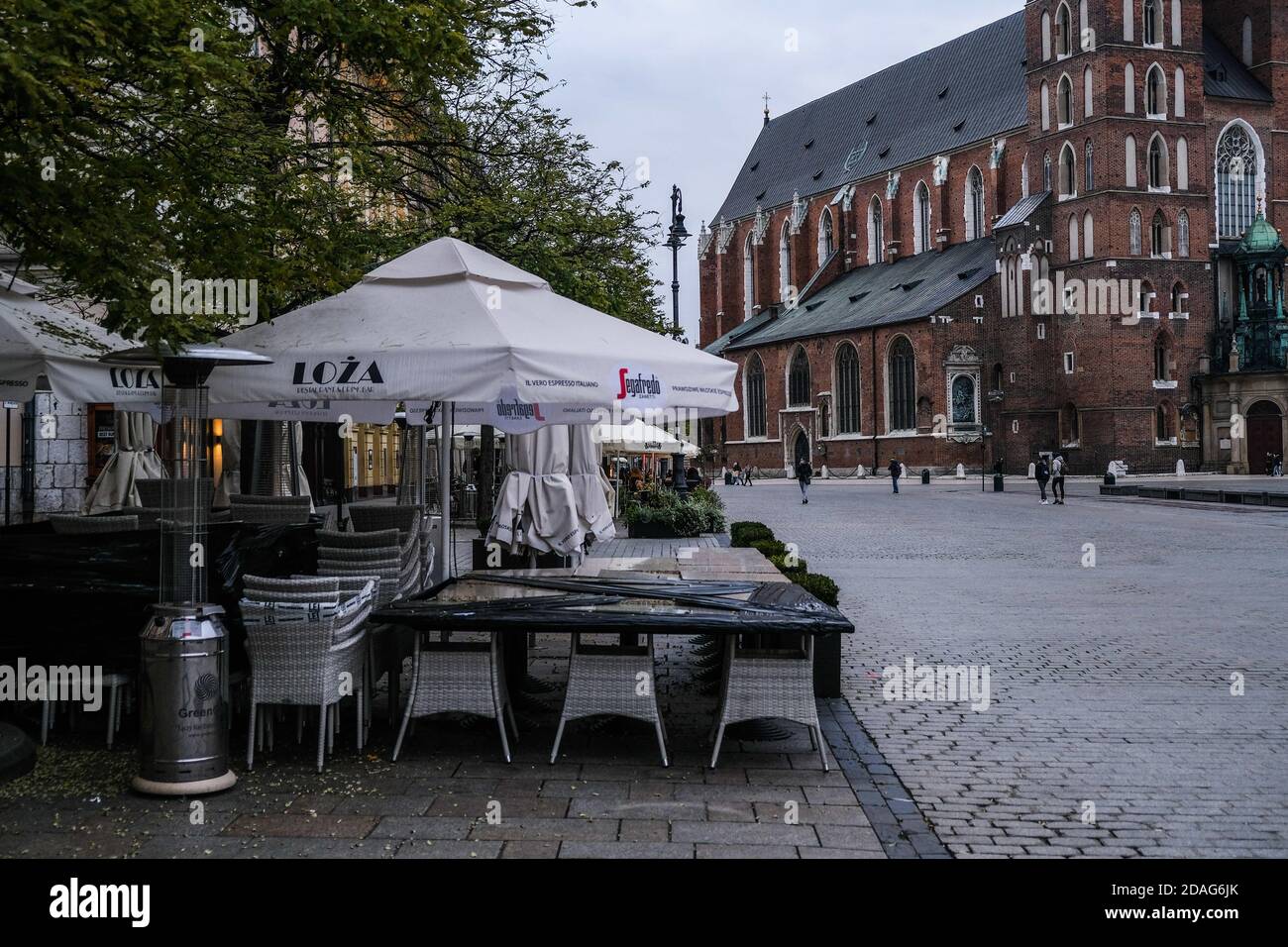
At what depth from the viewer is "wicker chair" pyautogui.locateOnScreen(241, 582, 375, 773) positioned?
6.18 m

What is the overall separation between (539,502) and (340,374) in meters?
4.08

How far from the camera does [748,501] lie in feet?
141

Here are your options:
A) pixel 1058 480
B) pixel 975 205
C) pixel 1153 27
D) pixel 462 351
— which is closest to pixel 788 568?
pixel 462 351

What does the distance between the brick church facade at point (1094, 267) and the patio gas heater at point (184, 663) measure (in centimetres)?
5218

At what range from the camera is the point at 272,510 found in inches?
476

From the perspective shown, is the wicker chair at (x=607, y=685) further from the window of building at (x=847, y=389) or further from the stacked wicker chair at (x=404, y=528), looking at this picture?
Answer: the window of building at (x=847, y=389)

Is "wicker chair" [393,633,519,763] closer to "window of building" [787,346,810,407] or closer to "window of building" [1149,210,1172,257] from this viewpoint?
"window of building" [1149,210,1172,257]

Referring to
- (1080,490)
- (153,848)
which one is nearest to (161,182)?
(153,848)

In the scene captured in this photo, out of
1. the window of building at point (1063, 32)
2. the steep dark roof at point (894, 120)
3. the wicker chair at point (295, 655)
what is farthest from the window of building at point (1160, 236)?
the wicker chair at point (295, 655)

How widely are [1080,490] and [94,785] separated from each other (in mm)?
43735

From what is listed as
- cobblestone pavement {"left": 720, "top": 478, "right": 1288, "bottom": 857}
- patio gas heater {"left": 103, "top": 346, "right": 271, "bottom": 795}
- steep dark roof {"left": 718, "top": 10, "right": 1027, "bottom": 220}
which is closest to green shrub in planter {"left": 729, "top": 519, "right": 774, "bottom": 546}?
cobblestone pavement {"left": 720, "top": 478, "right": 1288, "bottom": 857}

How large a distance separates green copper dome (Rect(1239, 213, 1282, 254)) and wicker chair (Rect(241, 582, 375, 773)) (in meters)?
56.5

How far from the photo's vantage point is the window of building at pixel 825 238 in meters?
76.7
